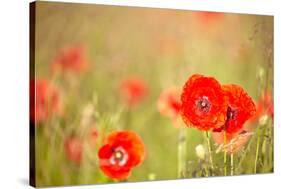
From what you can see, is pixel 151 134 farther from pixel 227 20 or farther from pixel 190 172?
pixel 227 20

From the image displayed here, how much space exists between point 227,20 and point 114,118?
901mm

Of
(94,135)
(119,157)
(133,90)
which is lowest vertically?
(119,157)

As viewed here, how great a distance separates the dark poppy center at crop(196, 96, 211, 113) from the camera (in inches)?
175

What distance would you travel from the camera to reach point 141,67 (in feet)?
14.0

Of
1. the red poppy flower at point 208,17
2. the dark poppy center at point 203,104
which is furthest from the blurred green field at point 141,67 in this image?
the dark poppy center at point 203,104

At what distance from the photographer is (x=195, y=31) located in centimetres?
445

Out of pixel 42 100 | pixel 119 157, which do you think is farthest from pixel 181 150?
pixel 42 100

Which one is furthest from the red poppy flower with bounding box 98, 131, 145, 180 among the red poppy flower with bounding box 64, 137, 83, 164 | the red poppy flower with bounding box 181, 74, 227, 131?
the red poppy flower with bounding box 181, 74, 227, 131

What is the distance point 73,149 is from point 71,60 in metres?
0.46

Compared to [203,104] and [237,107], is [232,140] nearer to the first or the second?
[237,107]

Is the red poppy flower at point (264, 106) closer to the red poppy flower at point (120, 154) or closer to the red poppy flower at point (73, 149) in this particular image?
the red poppy flower at point (120, 154)

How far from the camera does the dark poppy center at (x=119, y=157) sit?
13.9ft

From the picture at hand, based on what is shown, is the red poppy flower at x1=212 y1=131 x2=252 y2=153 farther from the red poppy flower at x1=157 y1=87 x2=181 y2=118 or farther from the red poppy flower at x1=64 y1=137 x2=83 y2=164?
the red poppy flower at x1=64 y1=137 x2=83 y2=164

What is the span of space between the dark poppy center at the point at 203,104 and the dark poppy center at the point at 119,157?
0.51 m
